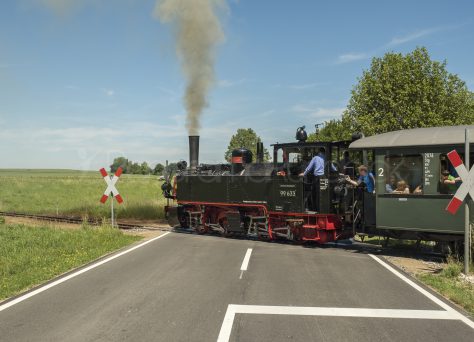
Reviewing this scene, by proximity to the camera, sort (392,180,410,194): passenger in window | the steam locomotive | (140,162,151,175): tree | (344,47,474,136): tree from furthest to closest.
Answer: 1. (140,162,151,175): tree
2. (344,47,474,136): tree
3. (392,180,410,194): passenger in window
4. the steam locomotive

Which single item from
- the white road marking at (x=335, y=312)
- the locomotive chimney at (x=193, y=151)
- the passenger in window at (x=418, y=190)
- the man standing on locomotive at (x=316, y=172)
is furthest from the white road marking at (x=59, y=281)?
the passenger in window at (x=418, y=190)

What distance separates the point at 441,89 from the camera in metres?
23.8

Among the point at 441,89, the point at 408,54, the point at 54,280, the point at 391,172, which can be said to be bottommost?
the point at 54,280

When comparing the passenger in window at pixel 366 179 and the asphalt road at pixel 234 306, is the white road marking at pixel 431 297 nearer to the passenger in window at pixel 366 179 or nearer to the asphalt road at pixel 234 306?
the asphalt road at pixel 234 306

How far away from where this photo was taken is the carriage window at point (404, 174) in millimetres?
9555

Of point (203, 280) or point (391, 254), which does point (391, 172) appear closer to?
point (391, 254)

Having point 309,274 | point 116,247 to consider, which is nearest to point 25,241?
point 116,247

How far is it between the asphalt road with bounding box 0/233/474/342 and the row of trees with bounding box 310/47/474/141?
1637 cm

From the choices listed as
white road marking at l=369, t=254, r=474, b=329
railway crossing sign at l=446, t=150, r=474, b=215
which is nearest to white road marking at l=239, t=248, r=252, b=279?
white road marking at l=369, t=254, r=474, b=329

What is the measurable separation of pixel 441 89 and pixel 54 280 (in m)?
23.1

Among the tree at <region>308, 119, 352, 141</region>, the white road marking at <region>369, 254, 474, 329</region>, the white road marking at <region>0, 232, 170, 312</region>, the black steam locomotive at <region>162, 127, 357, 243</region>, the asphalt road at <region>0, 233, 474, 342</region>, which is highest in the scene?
the tree at <region>308, 119, 352, 141</region>

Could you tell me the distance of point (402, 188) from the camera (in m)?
9.83

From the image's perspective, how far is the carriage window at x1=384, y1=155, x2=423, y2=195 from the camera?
9555 millimetres

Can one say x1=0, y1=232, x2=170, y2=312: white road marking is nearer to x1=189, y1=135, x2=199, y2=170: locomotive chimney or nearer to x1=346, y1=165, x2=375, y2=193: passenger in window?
x1=189, y1=135, x2=199, y2=170: locomotive chimney
